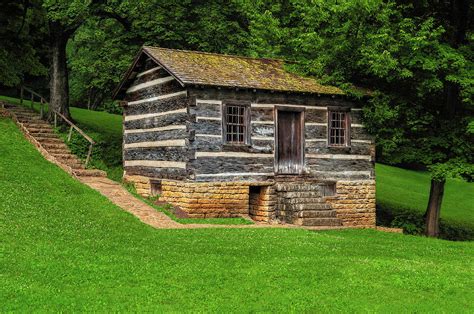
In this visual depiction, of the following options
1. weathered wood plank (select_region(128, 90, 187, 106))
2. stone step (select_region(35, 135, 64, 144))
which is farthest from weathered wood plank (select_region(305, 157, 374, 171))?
stone step (select_region(35, 135, 64, 144))

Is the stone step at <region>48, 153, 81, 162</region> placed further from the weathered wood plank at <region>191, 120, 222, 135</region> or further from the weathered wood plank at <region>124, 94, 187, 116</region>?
the weathered wood plank at <region>191, 120, 222, 135</region>

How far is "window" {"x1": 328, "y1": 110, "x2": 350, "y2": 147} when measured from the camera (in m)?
26.6

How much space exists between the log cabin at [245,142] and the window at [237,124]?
0.13 feet

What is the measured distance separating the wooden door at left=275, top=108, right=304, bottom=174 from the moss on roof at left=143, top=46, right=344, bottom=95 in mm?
1219

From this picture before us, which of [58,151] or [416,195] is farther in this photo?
[416,195]

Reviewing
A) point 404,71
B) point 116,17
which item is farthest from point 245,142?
point 116,17

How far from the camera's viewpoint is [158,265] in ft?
44.1

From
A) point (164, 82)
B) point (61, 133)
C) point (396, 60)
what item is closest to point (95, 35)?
point (61, 133)

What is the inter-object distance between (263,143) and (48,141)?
11338 mm

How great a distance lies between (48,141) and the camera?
29594mm

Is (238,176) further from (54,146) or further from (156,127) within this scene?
(54,146)

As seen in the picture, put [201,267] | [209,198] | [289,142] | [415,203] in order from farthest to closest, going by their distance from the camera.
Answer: [415,203] < [289,142] < [209,198] < [201,267]

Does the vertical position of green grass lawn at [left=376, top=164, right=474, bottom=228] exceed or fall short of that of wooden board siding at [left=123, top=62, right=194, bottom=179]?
it falls short

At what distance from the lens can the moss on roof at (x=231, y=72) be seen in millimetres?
23312
